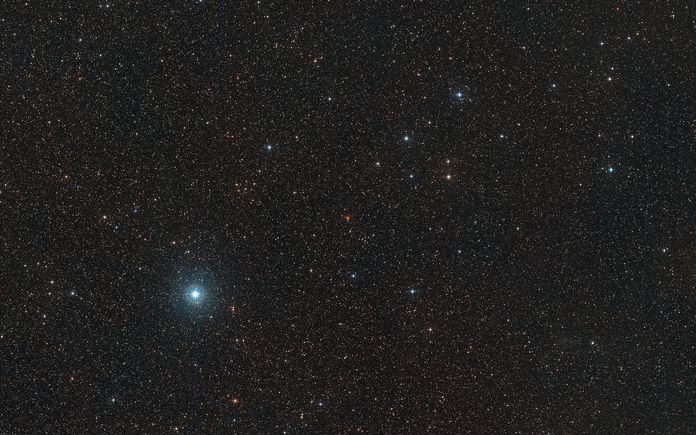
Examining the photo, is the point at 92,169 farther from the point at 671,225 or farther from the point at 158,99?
the point at 671,225

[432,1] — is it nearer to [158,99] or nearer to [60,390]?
[158,99]

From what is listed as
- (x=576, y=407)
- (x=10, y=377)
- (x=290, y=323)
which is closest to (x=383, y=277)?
(x=290, y=323)

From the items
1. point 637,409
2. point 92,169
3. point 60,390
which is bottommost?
point 637,409

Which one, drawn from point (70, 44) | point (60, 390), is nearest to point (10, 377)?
point (60, 390)

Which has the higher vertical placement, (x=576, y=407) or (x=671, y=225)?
(x=671, y=225)

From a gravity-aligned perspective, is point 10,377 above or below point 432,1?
below
